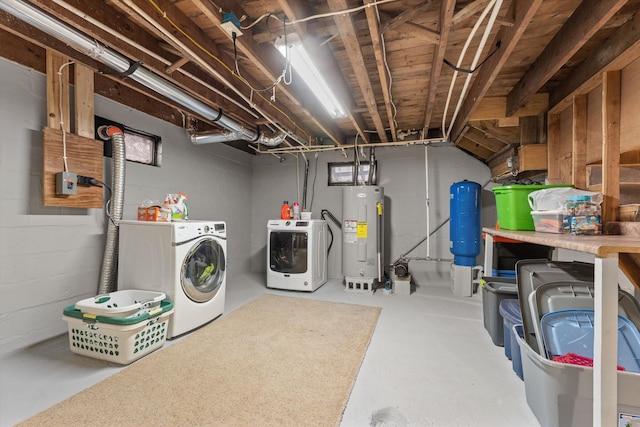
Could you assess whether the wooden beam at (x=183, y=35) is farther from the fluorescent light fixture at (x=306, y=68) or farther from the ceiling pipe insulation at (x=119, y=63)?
the fluorescent light fixture at (x=306, y=68)

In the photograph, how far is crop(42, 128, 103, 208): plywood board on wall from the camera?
2.00 metres

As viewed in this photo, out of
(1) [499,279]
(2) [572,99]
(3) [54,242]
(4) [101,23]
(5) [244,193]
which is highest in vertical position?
(4) [101,23]

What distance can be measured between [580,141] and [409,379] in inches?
84.9

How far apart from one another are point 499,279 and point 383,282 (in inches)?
74.4

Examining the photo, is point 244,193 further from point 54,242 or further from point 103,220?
point 54,242

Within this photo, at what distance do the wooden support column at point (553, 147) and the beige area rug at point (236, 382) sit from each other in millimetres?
2129

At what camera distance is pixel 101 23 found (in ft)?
4.98

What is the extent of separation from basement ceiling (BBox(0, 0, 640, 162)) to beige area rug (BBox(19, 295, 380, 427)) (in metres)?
2.05

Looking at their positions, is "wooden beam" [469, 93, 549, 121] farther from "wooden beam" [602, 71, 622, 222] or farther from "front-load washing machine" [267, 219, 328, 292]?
"front-load washing machine" [267, 219, 328, 292]

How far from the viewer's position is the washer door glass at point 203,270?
2.27 metres

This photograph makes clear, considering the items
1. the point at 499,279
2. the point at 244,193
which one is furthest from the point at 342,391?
the point at 244,193

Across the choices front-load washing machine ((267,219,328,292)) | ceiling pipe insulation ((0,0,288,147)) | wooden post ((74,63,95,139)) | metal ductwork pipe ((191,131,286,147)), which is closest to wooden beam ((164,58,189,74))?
ceiling pipe insulation ((0,0,288,147))

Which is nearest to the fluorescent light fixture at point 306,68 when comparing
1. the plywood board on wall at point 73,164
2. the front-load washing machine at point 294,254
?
the front-load washing machine at point 294,254

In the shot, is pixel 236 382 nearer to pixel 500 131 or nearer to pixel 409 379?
pixel 409 379
